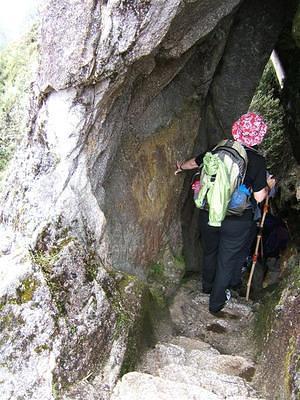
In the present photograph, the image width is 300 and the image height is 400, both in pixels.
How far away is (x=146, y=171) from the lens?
20.5 ft

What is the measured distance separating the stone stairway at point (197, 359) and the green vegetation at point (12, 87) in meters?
4.25

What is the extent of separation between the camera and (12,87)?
32.0ft

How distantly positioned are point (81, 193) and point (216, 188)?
66.2 inches

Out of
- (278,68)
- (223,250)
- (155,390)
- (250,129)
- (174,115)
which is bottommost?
(155,390)

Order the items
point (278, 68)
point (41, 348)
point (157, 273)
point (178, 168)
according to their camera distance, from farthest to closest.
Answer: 1. point (278, 68)
2. point (178, 168)
3. point (157, 273)
4. point (41, 348)

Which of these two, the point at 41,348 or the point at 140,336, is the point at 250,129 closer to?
the point at 140,336

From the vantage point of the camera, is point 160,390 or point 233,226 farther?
point 233,226

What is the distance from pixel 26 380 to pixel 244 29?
6.31 meters

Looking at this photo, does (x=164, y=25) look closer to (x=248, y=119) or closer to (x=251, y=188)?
(x=248, y=119)

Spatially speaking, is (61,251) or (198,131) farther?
(198,131)

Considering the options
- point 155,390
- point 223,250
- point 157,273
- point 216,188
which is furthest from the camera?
point 157,273

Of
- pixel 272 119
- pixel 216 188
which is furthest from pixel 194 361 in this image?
pixel 272 119

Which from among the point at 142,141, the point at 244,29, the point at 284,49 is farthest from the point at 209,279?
the point at 284,49

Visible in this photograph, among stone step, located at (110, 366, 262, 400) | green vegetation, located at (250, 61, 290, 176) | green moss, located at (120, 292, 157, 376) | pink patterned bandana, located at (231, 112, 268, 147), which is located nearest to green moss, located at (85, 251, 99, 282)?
green moss, located at (120, 292, 157, 376)
